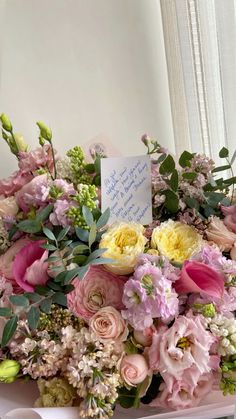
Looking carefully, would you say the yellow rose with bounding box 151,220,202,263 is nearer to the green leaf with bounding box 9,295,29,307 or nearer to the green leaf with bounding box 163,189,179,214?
the green leaf with bounding box 163,189,179,214

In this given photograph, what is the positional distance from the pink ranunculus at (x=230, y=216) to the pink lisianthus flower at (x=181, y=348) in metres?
0.21

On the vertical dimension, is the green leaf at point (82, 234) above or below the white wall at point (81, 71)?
below

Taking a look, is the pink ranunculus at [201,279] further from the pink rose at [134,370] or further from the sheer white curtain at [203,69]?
the sheer white curtain at [203,69]

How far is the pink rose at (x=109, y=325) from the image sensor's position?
68cm

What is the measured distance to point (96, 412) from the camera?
642 millimetres

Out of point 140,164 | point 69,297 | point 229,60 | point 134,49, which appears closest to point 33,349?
point 69,297

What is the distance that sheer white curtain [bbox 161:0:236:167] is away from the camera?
98cm

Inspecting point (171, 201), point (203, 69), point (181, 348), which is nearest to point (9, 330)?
point (181, 348)

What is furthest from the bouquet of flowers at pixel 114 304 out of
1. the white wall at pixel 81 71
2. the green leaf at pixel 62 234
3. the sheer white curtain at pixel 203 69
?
the white wall at pixel 81 71

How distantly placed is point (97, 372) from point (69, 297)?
0.41 ft

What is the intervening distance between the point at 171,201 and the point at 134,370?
12.1 inches

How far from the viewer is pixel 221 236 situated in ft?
2.63

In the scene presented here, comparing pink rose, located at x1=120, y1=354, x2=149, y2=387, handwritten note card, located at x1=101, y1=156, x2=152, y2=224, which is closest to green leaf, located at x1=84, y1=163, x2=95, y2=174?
handwritten note card, located at x1=101, y1=156, x2=152, y2=224

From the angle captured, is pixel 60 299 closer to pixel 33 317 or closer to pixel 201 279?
pixel 33 317
